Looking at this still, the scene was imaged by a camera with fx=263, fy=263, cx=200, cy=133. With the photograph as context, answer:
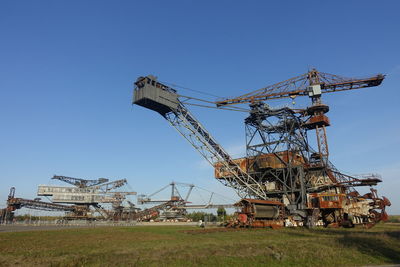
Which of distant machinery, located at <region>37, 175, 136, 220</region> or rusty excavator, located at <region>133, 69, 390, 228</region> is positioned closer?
rusty excavator, located at <region>133, 69, 390, 228</region>

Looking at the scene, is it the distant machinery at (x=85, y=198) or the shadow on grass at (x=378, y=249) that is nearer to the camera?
the shadow on grass at (x=378, y=249)

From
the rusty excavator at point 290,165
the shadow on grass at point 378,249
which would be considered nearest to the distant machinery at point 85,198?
the rusty excavator at point 290,165

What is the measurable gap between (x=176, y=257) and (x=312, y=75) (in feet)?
164

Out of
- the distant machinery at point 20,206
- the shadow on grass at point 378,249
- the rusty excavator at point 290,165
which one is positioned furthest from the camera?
the distant machinery at point 20,206

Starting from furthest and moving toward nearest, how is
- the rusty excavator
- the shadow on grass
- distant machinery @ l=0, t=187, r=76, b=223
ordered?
distant machinery @ l=0, t=187, r=76, b=223 < the rusty excavator < the shadow on grass

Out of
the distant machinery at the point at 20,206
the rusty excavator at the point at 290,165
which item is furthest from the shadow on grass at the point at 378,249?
the distant machinery at the point at 20,206

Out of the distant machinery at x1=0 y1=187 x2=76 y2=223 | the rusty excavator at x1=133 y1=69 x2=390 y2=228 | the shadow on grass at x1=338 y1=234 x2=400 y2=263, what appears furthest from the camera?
the distant machinery at x1=0 y1=187 x2=76 y2=223

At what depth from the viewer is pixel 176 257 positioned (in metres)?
12.7

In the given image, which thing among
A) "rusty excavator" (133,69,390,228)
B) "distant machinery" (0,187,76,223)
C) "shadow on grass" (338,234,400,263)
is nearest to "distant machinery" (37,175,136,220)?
"distant machinery" (0,187,76,223)

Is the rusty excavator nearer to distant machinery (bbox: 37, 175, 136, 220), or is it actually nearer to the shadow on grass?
the shadow on grass

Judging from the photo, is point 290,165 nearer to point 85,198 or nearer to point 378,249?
point 378,249

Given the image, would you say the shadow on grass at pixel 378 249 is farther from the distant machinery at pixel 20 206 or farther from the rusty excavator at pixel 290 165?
the distant machinery at pixel 20 206

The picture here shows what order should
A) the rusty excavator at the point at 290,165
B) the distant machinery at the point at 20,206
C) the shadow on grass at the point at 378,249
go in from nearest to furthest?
the shadow on grass at the point at 378,249, the rusty excavator at the point at 290,165, the distant machinery at the point at 20,206

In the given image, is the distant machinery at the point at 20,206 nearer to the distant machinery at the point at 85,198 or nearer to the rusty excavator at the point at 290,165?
the distant machinery at the point at 85,198
